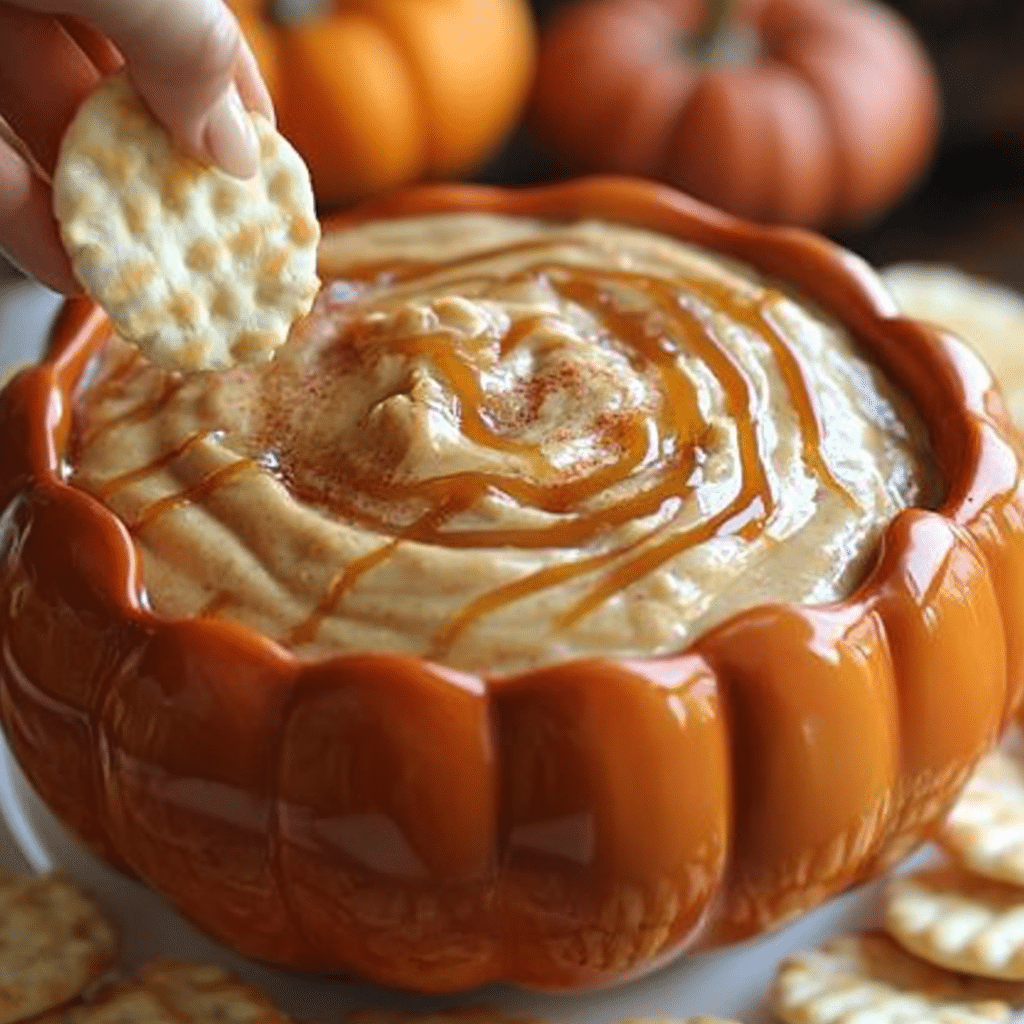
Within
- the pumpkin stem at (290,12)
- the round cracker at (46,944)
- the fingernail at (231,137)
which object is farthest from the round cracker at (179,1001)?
the pumpkin stem at (290,12)

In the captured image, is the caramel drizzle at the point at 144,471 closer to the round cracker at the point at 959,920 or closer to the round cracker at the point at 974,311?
the round cracker at the point at 959,920

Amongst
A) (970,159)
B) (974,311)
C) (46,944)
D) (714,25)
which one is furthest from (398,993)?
(970,159)

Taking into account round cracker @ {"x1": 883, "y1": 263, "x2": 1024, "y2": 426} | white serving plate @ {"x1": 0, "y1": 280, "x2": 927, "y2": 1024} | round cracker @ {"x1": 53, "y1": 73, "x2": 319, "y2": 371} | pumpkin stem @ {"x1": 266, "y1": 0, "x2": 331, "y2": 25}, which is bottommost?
white serving plate @ {"x1": 0, "y1": 280, "x2": 927, "y2": 1024}

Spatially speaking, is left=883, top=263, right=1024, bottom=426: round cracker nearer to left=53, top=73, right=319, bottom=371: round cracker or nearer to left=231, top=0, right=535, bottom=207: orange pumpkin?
left=231, top=0, right=535, bottom=207: orange pumpkin

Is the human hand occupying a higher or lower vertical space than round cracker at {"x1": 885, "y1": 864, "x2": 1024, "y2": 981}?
higher

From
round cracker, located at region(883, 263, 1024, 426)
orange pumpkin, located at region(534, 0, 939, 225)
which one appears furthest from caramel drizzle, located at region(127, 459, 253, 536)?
orange pumpkin, located at region(534, 0, 939, 225)

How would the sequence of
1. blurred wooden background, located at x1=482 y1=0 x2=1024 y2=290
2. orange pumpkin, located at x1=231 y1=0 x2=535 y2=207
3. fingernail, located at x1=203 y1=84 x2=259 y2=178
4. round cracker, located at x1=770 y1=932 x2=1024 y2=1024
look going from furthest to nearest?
blurred wooden background, located at x1=482 y1=0 x2=1024 y2=290 → orange pumpkin, located at x1=231 y1=0 x2=535 y2=207 → round cracker, located at x1=770 y1=932 x2=1024 y2=1024 → fingernail, located at x1=203 y1=84 x2=259 y2=178
